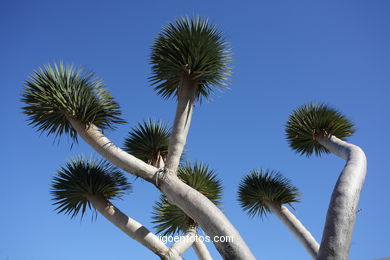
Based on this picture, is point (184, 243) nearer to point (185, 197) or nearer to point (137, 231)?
point (137, 231)

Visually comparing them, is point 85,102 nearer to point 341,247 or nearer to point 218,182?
point 218,182

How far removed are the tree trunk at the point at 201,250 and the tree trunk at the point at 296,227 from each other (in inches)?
85.8

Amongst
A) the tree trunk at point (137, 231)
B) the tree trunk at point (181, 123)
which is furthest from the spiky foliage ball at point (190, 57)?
the tree trunk at point (137, 231)

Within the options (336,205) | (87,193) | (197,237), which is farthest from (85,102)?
(336,205)

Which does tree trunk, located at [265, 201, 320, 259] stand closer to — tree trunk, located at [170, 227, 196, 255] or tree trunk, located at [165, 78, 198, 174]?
tree trunk, located at [170, 227, 196, 255]

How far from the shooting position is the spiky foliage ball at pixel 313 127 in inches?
342

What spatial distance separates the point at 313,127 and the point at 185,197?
5151 mm

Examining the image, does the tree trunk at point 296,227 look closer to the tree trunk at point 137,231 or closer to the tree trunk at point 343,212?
the tree trunk at point 343,212

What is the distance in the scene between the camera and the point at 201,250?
810cm

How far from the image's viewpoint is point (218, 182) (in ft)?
29.6

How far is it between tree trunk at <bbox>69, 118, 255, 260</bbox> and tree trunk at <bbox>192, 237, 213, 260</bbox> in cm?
308

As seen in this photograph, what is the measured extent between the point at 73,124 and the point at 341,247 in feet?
→ 15.7

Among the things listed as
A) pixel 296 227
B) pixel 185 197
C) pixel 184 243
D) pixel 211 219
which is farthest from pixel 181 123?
pixel 296 227

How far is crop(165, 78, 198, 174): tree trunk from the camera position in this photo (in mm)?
5855
